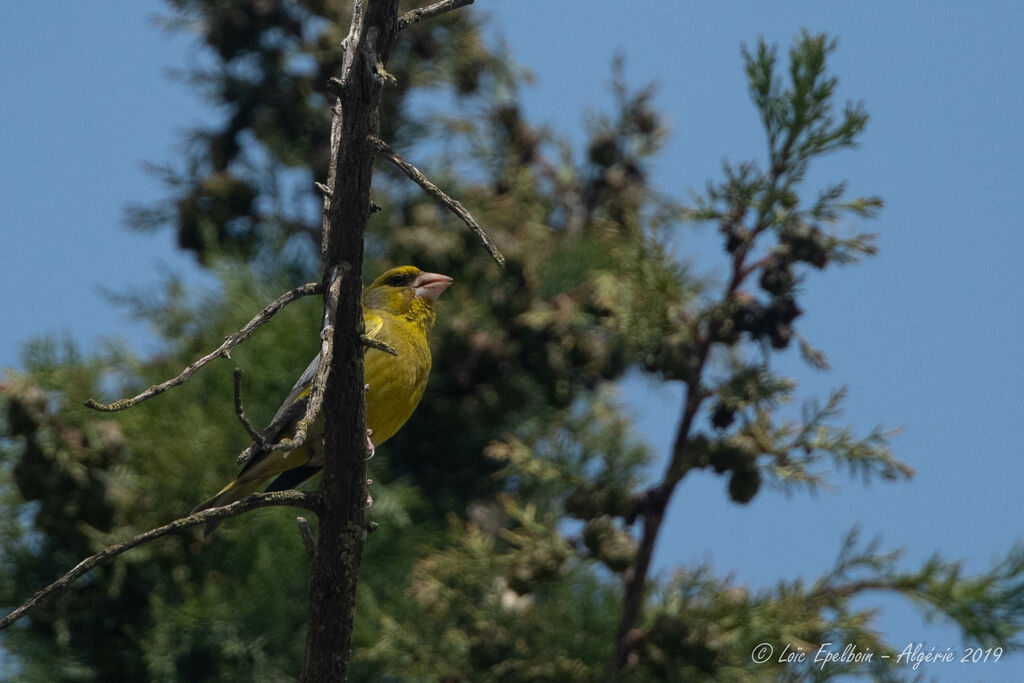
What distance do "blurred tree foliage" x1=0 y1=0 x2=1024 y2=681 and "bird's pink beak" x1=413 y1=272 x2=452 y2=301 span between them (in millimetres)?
533

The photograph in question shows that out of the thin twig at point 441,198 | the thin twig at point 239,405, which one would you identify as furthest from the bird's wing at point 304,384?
the thin twig at point 239,405

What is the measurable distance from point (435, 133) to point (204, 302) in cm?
A: 141

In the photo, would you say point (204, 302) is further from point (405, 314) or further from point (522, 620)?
point (522, 620)

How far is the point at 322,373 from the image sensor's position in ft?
6.28

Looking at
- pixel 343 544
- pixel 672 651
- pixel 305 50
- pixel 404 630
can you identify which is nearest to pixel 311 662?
pixel 343 544

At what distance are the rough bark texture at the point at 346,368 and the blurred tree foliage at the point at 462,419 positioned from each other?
1207 mm

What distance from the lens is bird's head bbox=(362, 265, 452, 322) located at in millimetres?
3650

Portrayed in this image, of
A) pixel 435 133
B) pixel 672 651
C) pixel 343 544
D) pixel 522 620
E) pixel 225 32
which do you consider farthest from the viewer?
pixel 435 133

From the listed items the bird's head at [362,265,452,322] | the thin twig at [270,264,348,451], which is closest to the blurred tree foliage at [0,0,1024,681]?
the bird's head at [362,265,452,322]

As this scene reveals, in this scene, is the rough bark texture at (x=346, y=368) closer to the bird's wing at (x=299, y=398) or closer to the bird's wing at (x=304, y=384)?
the bird's wing at (x=304, y=384)

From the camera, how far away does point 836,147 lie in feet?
11.6

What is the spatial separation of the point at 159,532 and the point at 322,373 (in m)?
0.39

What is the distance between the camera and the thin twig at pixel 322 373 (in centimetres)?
175

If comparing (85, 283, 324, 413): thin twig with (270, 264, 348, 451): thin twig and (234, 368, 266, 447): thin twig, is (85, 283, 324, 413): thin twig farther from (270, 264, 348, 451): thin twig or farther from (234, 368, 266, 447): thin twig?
(234, 368, 266, 447): thin twig
